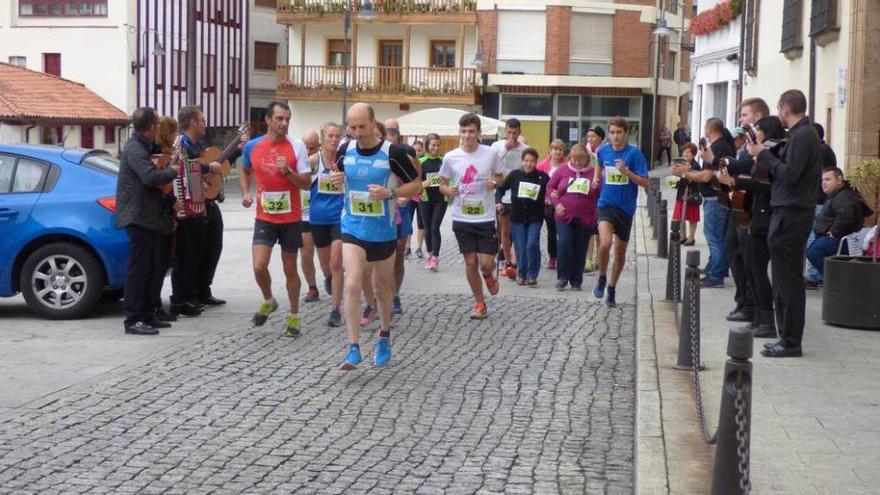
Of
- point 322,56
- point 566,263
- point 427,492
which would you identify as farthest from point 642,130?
point 427,492

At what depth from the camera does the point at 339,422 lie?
778 centimetres

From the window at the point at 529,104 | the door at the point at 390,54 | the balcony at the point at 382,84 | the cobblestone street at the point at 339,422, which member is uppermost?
the door at the point at 390,54

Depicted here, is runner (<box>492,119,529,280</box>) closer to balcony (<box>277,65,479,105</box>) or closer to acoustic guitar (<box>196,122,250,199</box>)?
acoustic guitar (<box>196,122,250,199</box>)

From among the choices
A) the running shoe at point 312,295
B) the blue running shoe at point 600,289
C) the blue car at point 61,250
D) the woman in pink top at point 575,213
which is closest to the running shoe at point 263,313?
the blue car at point 61,250

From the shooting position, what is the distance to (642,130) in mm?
54031

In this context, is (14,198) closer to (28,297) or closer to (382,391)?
(28,297)

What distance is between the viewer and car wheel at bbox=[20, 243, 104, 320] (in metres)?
11.9

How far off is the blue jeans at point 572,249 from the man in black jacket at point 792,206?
540 centimetres

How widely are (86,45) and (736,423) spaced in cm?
4658

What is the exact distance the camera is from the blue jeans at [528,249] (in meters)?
15.5

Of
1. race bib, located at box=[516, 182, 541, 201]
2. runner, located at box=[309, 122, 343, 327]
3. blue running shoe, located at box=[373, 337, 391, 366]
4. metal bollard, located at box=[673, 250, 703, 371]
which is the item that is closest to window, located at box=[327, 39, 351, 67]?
race bib, located at box=[516, 182, 541, 201]

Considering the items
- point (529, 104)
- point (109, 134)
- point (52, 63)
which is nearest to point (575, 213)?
point (109, 134)

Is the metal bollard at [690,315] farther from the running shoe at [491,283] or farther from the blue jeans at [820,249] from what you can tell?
the blue jeans at [820,249]

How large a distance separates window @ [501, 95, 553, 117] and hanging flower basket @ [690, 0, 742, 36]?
60.5ft
